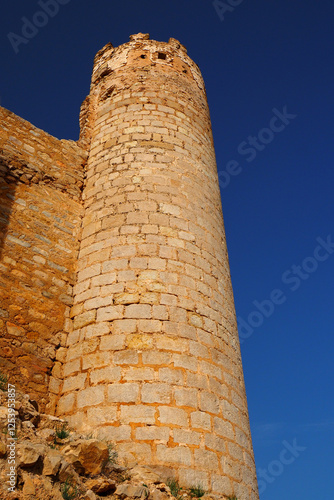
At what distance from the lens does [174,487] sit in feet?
12.2

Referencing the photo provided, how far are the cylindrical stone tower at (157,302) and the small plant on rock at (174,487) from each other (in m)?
0.07

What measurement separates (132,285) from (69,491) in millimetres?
2521

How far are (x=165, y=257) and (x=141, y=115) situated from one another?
9.50 feet

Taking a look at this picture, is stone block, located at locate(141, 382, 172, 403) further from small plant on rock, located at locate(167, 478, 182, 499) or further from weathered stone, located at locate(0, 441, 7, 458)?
weathered stone, located at locate(0, 441, 7, 458)

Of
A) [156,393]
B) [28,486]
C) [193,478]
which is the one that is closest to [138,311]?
[156,393]

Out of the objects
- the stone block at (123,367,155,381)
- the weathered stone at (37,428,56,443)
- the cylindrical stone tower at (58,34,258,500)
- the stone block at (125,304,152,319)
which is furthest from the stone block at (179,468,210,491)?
the stone block at (125,304,152,319)

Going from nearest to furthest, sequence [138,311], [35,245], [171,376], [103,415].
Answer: [103,415] < [171,376] < [138,311] < [35,245]

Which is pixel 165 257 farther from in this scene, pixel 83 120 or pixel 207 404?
pixel 83 120

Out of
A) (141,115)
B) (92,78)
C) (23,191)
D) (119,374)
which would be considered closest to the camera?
(119,374)

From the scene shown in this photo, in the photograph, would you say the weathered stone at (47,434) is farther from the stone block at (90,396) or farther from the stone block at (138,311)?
the stone block at (138,311)

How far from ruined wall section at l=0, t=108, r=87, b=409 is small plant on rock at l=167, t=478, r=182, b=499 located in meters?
1.68

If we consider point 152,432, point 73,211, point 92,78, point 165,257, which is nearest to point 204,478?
point 152,432

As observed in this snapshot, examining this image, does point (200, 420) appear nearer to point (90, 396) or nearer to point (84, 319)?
point (90, 396)

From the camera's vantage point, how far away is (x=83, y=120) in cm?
797
